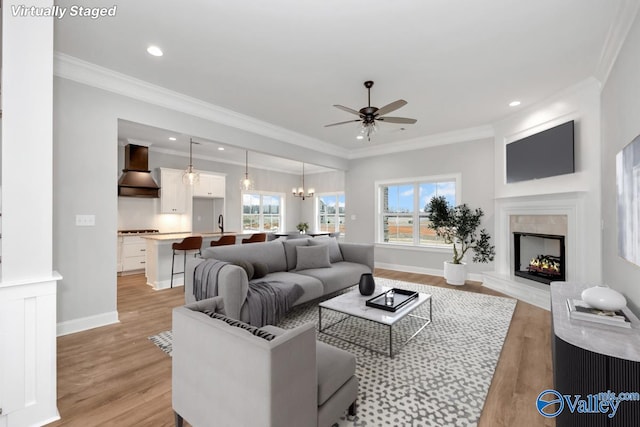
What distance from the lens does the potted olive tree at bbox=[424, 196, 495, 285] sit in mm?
4961

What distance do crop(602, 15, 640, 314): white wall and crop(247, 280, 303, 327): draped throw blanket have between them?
9.49ft

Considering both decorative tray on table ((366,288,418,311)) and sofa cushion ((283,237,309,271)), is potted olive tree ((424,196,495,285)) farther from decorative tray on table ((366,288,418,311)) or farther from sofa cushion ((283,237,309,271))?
sofa cushion ((283,237,309,271))

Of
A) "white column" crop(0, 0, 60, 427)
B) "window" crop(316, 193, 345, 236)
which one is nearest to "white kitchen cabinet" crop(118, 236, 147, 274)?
"white column" crop(0, 0, 60, 427)

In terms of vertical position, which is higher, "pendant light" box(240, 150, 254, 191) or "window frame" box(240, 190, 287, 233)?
"pendant light" box(240, 150, 254, 191)

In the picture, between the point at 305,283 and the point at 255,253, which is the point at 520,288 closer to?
the point at 305,283

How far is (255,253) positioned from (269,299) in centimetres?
94

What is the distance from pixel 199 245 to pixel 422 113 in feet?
14.0

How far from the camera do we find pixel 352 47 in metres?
2.71

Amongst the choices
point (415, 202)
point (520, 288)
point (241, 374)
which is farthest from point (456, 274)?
point (241, 374)

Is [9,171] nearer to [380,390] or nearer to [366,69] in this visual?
[380,390]

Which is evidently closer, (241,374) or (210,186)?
(241,374)

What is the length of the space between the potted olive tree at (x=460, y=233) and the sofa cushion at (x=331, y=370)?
394 centimetres

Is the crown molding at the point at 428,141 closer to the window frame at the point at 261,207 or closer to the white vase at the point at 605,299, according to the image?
the window frame at the point at 261,207

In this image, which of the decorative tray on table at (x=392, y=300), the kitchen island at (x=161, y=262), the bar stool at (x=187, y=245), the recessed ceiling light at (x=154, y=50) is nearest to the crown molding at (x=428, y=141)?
the decorative tray on table at (x=392, y=300)
